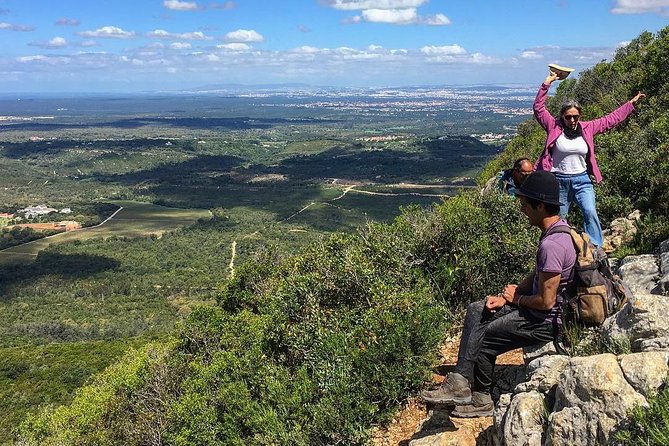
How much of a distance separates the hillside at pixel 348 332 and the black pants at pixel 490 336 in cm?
191

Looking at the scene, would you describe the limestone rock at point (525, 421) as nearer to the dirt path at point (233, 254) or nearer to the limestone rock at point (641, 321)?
the limestone rock at point (641, 321)

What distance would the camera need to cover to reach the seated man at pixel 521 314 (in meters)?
3.91

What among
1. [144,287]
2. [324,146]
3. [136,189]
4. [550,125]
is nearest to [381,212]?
[144,287]

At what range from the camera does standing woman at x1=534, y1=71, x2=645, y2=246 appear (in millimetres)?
5973

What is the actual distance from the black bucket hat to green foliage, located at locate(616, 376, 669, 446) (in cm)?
165

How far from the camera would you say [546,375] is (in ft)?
12.6

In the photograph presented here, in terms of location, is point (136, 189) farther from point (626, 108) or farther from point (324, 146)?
point (626, 108)

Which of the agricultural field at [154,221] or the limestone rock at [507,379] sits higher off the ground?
the limestone rock at [507,379]

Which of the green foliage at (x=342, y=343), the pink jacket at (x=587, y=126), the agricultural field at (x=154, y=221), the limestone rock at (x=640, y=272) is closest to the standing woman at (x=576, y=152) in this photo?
the pink jacket at (x=587, y=126)

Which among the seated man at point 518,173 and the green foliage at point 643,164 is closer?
the seated man at point 518,173

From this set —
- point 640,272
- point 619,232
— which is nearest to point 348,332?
point 640,272

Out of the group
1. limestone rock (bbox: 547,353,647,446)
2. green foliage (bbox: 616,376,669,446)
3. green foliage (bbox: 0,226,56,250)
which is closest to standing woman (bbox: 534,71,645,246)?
limestone rock (bbox: 547,353,647,446)

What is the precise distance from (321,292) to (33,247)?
96.6 meters

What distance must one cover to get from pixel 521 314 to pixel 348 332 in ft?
13.4
